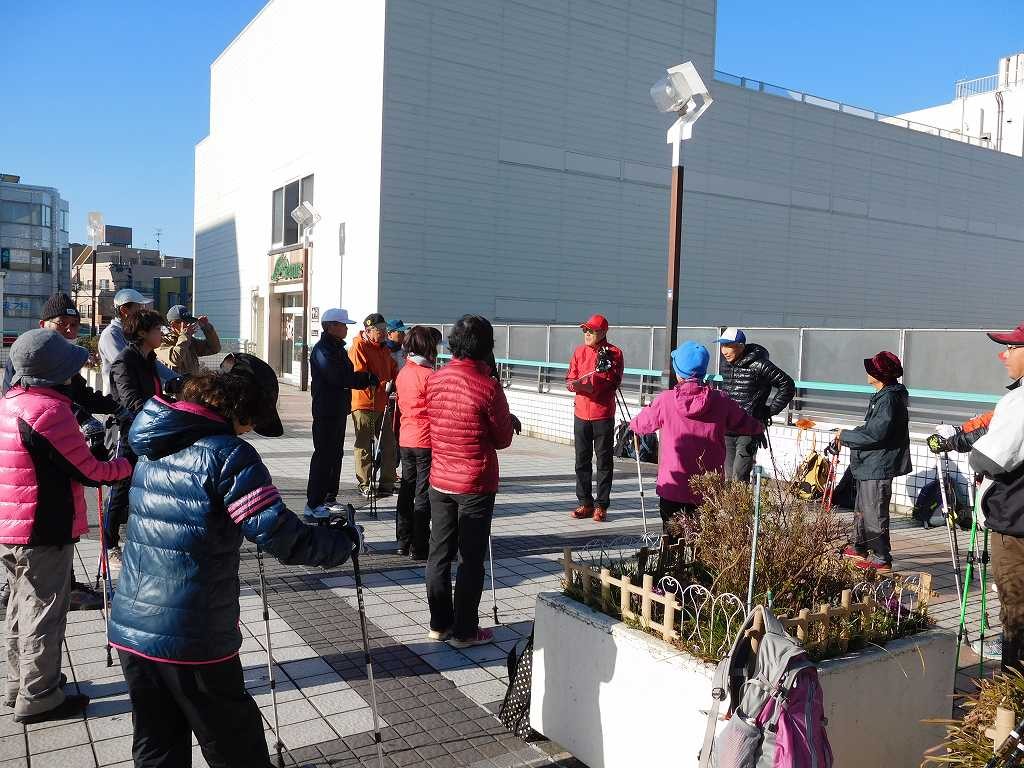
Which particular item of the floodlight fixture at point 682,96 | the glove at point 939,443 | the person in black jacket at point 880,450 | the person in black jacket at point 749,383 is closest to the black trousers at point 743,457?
the person in black jacket at point 749,383

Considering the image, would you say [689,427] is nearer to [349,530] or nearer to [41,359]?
[349,530]

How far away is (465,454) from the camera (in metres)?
4.70

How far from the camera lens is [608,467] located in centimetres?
868

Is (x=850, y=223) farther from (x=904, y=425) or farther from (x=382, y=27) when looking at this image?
(x=904, y=425)

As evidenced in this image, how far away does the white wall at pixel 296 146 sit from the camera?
21.5 m

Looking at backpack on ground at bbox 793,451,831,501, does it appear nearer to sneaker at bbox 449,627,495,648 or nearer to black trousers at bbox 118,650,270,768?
sneaker at bbox 449,627,495,648

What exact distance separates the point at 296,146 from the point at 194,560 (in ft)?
83.9

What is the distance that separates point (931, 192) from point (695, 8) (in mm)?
13576

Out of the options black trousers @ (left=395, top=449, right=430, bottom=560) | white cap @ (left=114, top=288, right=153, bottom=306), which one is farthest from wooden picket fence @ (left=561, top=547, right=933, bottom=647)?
white cap @ (left=114, top=288, right=153, bottom=306)

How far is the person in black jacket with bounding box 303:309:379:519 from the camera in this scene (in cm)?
736

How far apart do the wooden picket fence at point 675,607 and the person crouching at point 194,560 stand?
1.34 meters

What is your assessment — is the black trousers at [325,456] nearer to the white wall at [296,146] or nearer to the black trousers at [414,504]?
the black trousers at [414,504]

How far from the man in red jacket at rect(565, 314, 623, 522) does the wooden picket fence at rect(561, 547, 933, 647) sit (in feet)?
15.6

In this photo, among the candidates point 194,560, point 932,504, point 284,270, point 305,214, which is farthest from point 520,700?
point 284,270
